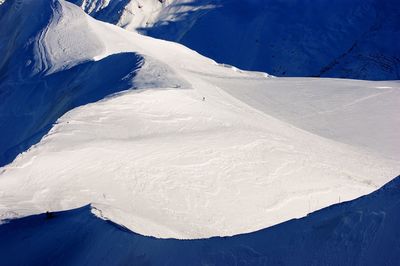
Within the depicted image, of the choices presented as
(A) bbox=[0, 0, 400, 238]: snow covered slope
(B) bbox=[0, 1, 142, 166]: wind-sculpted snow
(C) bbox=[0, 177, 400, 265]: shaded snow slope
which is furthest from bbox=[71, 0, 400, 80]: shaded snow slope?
(C) bbox=[0, 177, 400, 265]: shaded snow slope

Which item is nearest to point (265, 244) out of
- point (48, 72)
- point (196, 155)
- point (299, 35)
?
point (196, 155)

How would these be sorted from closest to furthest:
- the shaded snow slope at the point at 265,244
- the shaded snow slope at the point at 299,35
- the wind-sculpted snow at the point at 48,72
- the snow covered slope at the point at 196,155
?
1. the shaded snow slope at the point at 265,244
2. the snow covered slope at the point at 196,155
3. the wind-sculpted snow at the point at 48,72
4. the shaded snow slope at the point at 299,35

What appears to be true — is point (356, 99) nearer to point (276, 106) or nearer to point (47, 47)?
point (276, 106)

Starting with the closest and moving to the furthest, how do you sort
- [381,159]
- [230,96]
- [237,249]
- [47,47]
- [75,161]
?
[237,249]
[75,161]
[381,159]
[230,96]
[47,47]

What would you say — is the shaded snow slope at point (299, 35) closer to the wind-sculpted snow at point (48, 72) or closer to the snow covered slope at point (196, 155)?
the wind-sculpted snow at point (48, 72)

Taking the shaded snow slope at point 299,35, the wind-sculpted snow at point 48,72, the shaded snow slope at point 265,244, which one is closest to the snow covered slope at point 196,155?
the wind-sculpted snow at point 48,72

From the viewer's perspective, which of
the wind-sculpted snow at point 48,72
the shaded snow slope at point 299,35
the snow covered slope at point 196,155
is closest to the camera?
the snow covered slope at point 196,155

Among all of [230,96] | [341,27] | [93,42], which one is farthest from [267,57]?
[230,96]
